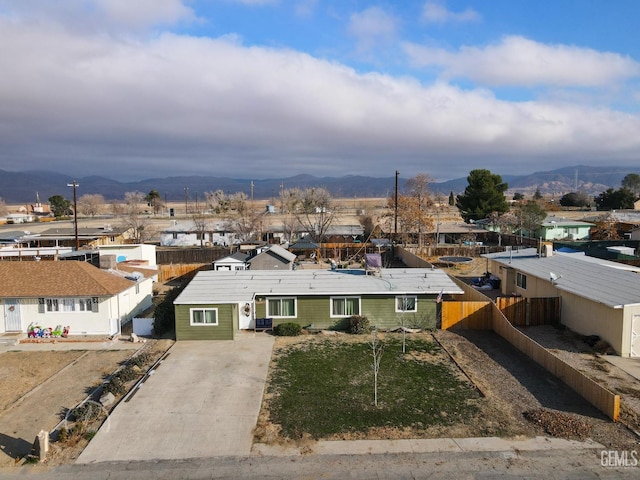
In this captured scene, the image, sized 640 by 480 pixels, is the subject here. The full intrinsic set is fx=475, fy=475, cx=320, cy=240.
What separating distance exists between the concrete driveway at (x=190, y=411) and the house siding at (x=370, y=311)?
3541mm

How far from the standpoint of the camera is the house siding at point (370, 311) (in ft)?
84.8

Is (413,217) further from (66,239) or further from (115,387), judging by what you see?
(115,387)

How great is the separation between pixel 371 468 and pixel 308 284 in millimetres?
14657

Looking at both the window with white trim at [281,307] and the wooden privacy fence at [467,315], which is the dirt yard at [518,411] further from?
the window with white trim at [281,307]

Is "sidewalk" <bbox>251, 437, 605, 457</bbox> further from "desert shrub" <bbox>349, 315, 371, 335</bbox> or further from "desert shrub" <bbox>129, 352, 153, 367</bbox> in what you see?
"desert shrub" <bbox>349, 315, 371, 335</bbox>

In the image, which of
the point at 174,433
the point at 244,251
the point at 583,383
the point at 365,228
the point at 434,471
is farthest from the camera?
the point at 365,228

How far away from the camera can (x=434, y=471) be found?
12.8 metres

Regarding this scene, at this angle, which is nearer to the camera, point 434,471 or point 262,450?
point 434,471

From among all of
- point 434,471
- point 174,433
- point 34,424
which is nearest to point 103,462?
point 174,433

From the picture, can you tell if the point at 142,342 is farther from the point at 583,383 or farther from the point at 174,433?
the point at 583,383

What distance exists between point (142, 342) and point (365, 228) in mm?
46169

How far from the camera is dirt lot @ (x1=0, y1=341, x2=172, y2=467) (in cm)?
1476

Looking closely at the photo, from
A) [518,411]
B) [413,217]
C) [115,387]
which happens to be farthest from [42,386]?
[413,217]

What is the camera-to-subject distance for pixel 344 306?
26016 mm
